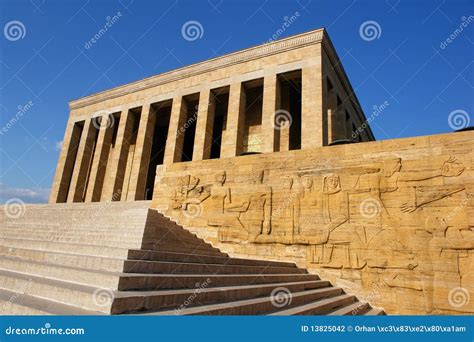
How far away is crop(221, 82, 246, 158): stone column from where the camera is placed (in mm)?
16391

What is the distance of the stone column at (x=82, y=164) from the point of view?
22062mm

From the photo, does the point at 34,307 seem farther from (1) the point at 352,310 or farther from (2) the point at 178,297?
(1) the point at 352,310

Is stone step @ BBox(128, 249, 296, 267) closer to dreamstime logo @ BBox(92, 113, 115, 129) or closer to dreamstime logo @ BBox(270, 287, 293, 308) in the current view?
dreamstime logo @ BBox(270, 287, 293, 308)

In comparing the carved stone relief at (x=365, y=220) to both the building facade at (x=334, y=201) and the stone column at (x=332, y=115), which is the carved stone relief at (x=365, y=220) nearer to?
the building facade at (x=334, y=201)

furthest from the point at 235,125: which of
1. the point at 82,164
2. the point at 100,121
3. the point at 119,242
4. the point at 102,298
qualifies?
the point at 102,298

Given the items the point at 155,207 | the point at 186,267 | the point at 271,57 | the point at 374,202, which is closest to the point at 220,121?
the point at 271,57

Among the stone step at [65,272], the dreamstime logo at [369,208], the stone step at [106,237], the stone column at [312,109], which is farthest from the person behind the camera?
the stone column at [312,109]

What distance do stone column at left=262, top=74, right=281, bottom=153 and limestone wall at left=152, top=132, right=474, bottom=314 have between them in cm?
502

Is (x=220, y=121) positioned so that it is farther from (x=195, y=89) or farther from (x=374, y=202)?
(x=374, y=202)

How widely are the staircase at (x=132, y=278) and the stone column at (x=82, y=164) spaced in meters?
14.2

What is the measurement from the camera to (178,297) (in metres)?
3.97
